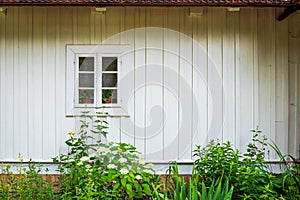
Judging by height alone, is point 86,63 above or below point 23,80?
above

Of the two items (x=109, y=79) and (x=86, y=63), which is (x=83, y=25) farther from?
(x=109, y=79)

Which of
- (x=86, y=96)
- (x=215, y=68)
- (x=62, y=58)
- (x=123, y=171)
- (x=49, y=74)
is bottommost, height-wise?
(x=123, y=171)

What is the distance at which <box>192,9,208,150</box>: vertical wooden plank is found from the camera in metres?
6.52

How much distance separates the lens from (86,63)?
21.3 feet

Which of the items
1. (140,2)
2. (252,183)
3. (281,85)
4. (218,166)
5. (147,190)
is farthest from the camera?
(281,85)

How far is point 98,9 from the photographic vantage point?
6.21 m

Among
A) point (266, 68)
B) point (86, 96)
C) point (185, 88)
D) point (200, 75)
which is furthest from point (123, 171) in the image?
Result: point (266, 68)

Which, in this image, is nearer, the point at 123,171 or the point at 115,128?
the point at 123,171

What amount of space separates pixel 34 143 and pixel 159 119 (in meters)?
2.19

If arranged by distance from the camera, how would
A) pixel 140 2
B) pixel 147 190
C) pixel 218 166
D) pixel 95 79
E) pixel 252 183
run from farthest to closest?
pixel 95 79 → pixel 140 2 → pixel 218 166 → pixel 147 190 → pixel 252 183

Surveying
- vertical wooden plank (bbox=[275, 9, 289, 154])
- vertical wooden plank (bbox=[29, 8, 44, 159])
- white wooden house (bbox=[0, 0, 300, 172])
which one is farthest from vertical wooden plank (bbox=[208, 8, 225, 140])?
vertical wooden plank (bbox=[29, 8, 44, 159])

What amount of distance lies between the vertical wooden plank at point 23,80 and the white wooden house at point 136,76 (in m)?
0.02

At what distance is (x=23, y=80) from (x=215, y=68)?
3.32m

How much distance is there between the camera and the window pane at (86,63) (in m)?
6.49
